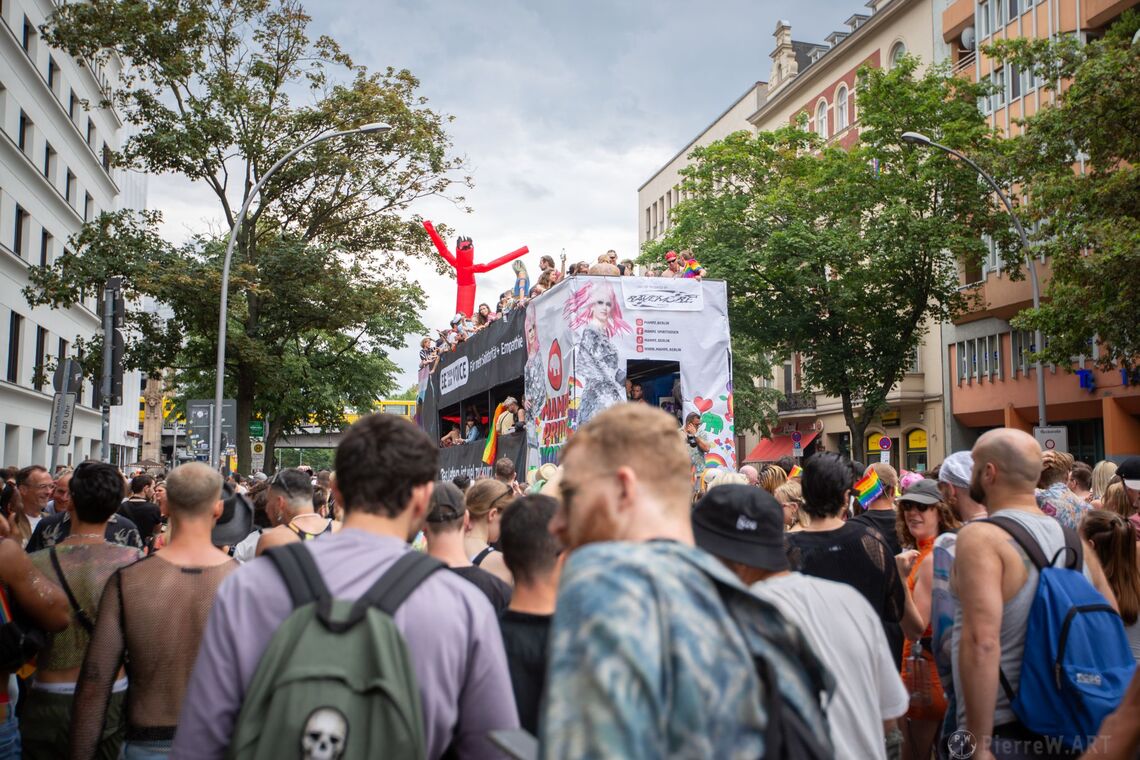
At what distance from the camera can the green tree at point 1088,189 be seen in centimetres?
1969

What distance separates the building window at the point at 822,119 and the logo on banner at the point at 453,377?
29403 mm

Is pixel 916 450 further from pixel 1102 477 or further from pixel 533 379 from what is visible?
pixel 1102 477

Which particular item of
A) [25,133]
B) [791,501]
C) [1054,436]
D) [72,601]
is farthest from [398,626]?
[25,133]

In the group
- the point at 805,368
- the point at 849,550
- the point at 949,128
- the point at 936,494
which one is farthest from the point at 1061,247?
the point at 849,550

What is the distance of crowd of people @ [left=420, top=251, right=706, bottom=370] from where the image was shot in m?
14.2

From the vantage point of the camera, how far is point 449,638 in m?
2.42

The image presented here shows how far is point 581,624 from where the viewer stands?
1734mm

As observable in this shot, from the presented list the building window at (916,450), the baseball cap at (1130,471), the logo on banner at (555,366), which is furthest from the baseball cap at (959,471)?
the building window at (916,450)

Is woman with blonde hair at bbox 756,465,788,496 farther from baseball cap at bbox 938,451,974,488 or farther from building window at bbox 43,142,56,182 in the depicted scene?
building window at bbox 43,142,56,182

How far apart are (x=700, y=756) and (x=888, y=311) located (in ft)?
101

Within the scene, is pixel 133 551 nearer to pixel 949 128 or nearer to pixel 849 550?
pixel 849 550

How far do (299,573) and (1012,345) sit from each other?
36149mm

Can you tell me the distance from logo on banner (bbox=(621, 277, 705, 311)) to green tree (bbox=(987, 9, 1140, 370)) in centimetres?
970

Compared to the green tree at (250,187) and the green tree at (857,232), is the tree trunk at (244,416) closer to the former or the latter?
the green tree at (250,187)
